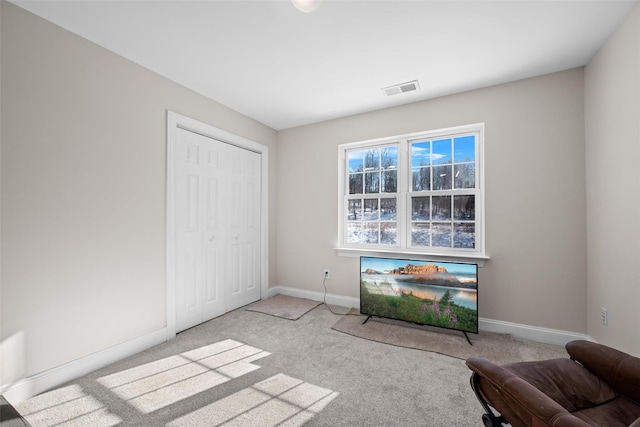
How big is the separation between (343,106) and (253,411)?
3247 mm

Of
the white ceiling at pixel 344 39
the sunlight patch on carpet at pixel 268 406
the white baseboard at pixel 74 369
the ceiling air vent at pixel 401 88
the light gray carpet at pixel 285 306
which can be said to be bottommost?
the sunlight patch on carpet at pixel 268 406

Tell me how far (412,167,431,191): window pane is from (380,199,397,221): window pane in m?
0.34

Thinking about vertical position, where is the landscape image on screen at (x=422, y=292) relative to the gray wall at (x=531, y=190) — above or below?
below

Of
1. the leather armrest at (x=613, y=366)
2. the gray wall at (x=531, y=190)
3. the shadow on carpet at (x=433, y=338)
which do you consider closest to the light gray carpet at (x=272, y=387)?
the shadow on carpet at (x=433, y=338)

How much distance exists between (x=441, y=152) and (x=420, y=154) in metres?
0.24

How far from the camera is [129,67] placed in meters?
2.52

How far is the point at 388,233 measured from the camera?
11.9 feet

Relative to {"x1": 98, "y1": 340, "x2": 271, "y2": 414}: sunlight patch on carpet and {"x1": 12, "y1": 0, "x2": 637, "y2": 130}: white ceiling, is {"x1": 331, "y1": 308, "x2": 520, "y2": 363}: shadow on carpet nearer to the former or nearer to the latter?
{"x1": 98, "y1": 340, "x2": 271, "y2": 414}: sunlight patch on carpet

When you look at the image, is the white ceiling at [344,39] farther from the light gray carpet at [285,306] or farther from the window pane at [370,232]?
the light gray carpet at [285,306]

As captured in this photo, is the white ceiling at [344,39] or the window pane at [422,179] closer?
the white ceiling at [344,39]

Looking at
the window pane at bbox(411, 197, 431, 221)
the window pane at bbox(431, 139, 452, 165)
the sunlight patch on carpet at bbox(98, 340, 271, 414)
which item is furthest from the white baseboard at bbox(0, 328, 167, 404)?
the window pane at bbox(431, 139, 452, 165)

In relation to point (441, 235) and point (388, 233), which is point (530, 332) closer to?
point (441, 235)

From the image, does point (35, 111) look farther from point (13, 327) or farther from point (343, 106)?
point (343, 106)

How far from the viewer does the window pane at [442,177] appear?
3.26m
